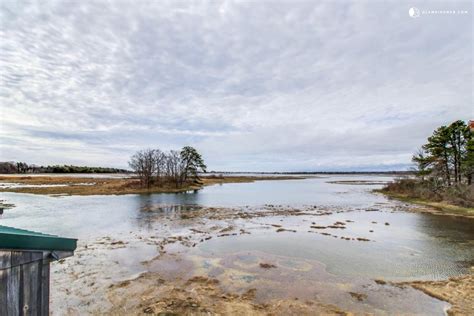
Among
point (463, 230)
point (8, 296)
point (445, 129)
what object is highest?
point (445, 129)

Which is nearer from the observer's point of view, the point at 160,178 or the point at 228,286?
the point at 228,286

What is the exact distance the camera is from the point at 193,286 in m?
7.74

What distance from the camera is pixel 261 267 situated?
31.4 ft

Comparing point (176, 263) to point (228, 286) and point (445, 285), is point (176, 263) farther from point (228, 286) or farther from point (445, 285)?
point (445, 285)

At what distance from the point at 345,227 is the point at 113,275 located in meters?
13.3

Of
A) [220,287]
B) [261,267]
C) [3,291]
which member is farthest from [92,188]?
[3,291]

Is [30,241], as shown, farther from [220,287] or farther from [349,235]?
[349,235]

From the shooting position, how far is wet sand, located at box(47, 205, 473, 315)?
6500 millimetres

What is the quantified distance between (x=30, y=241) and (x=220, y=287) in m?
5.96

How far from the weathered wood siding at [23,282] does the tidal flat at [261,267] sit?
151 inches

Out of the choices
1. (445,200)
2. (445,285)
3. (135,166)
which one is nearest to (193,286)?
(445,285)

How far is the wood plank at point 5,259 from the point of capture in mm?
2465

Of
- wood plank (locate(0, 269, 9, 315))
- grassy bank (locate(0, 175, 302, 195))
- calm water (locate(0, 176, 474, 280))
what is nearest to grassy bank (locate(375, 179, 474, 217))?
calm water (locate(0, 176, 474, 280))

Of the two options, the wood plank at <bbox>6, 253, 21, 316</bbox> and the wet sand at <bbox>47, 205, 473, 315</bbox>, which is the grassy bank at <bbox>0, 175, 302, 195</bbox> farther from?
the wood plank at <bbox>6, 253, 21, 316</bbox>
